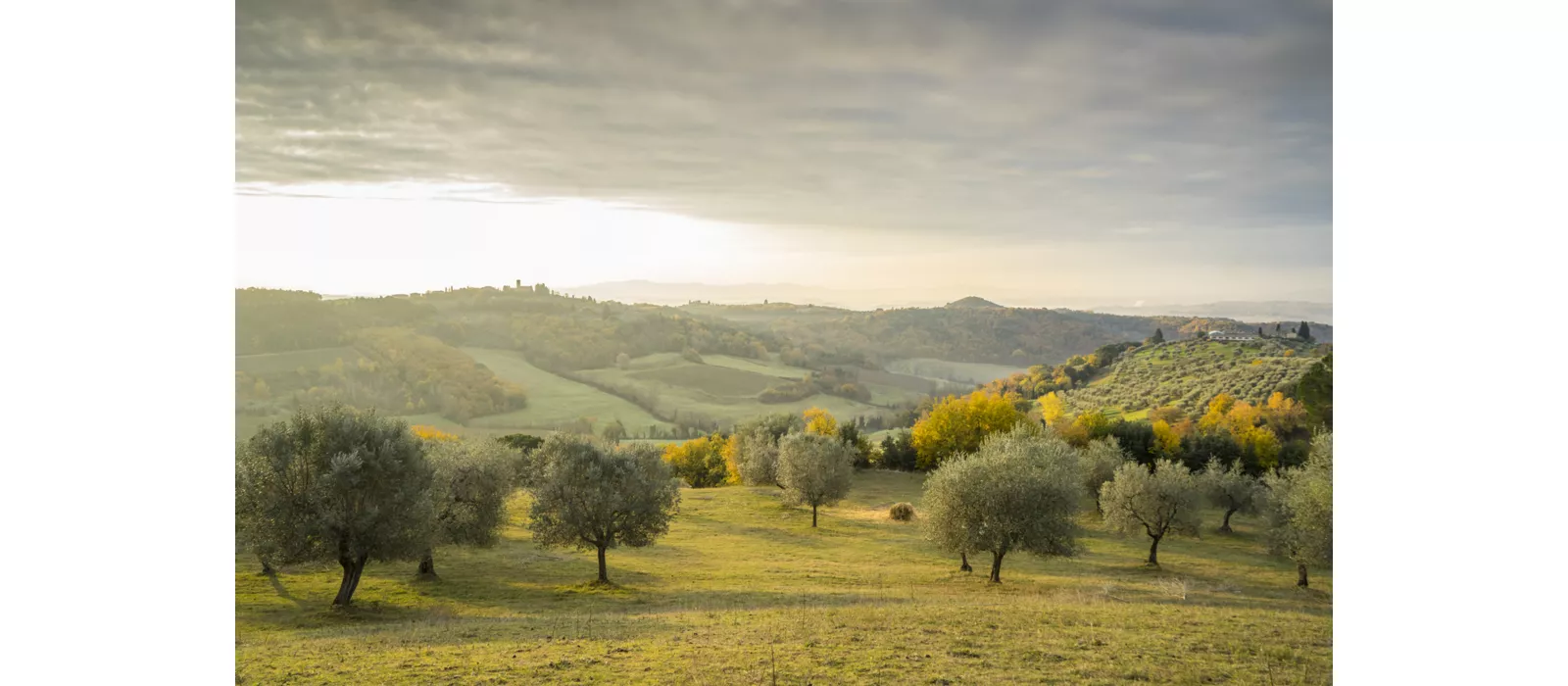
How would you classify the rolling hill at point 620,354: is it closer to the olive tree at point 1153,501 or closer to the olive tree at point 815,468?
the olive tree at point 1153,501

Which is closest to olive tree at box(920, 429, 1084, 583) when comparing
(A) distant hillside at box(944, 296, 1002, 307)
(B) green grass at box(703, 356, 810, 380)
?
(A) distant hillside at box(944, 296, 1002, 307)

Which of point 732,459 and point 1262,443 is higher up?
Answer: point 1262,443

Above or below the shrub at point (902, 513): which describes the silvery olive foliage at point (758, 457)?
above

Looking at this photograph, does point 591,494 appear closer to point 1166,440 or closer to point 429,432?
point 429,432

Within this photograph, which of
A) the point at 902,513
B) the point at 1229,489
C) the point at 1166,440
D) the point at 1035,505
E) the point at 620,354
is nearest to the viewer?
the point at 620,354

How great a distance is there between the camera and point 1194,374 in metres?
18.5

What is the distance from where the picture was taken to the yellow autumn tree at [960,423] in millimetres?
19145

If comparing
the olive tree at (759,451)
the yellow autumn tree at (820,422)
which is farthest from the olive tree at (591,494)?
the olive tree at (759,451)

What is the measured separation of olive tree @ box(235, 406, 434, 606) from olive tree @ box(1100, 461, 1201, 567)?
14.5 m

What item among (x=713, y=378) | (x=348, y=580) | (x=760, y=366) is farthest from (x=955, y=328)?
(x=348, y=580)

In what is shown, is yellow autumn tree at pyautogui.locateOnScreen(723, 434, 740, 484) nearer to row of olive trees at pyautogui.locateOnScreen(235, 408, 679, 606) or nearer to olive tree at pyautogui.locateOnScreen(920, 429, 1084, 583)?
olive tree at pyautogui.locateOnScreen(920, 429, 1084, 583)

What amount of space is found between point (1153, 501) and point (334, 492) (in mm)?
15792

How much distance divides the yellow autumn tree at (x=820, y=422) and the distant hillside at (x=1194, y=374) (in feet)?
20.5
